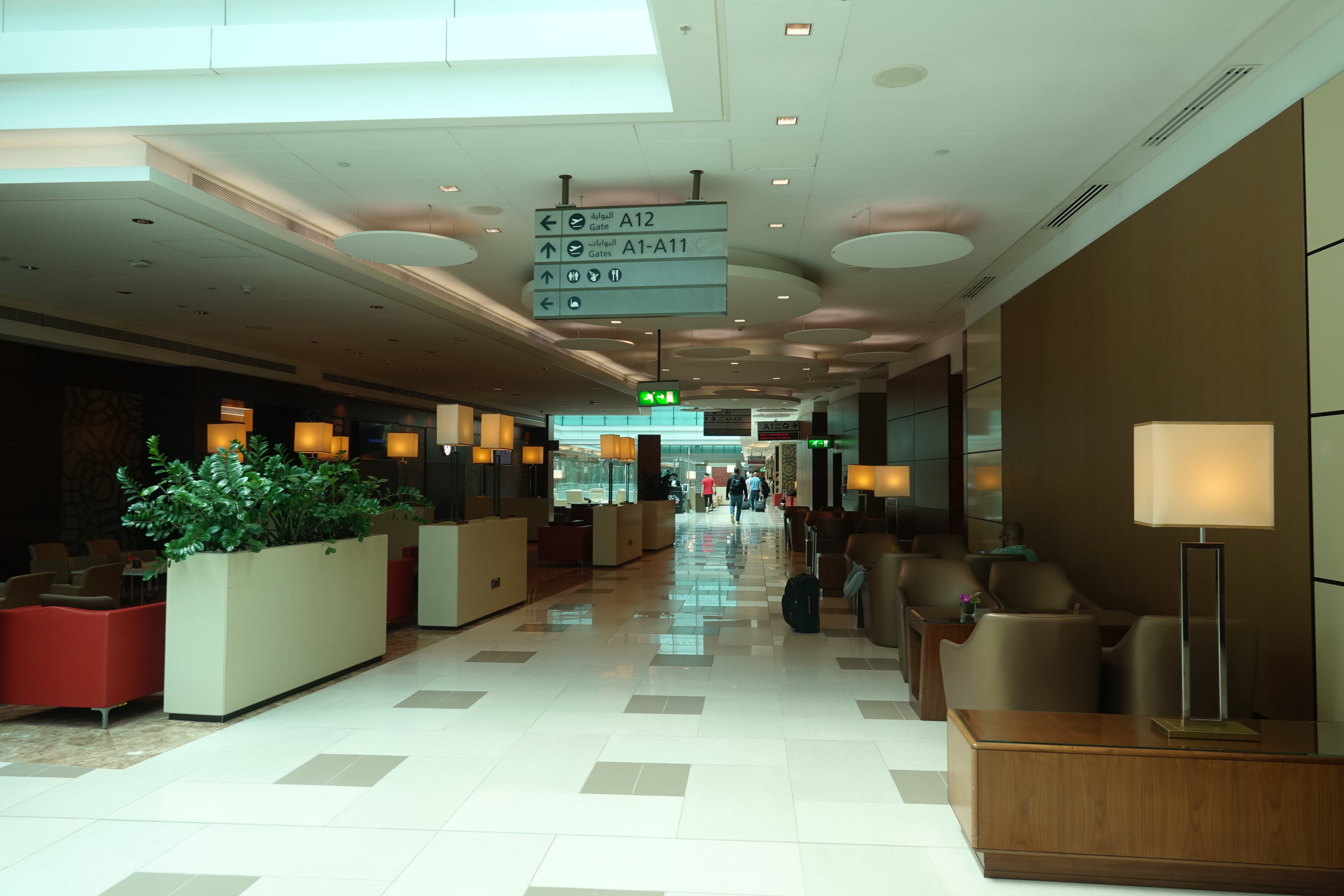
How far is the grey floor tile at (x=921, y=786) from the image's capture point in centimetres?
374

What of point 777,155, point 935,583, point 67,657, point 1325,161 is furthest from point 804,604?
point 67,657

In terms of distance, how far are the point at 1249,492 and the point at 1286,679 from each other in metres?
1.98

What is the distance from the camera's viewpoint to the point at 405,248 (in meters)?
6.40

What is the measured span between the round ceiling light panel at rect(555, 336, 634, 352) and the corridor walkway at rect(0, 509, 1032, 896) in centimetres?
592

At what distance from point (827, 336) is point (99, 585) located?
8166mm

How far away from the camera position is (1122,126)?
5199 millimetres

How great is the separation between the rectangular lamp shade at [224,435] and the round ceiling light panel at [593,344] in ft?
14.7

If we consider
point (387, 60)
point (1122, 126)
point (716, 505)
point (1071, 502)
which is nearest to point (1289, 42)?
point (1122, 126)

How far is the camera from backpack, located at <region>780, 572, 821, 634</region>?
25.8 feet

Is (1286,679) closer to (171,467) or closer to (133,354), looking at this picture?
(171,467)

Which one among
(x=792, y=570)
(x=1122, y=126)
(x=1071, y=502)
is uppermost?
(x=1122, y=126)

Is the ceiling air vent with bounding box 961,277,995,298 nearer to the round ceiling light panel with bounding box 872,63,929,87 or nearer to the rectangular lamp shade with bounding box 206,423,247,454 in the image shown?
the round ceiling light panel with bounding box 872,63,929,87

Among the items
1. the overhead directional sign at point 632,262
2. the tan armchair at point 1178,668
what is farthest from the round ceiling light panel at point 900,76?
the tan armchair at point 1178,668

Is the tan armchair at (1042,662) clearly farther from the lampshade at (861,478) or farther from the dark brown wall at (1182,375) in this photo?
the lampshade at (861,478)
